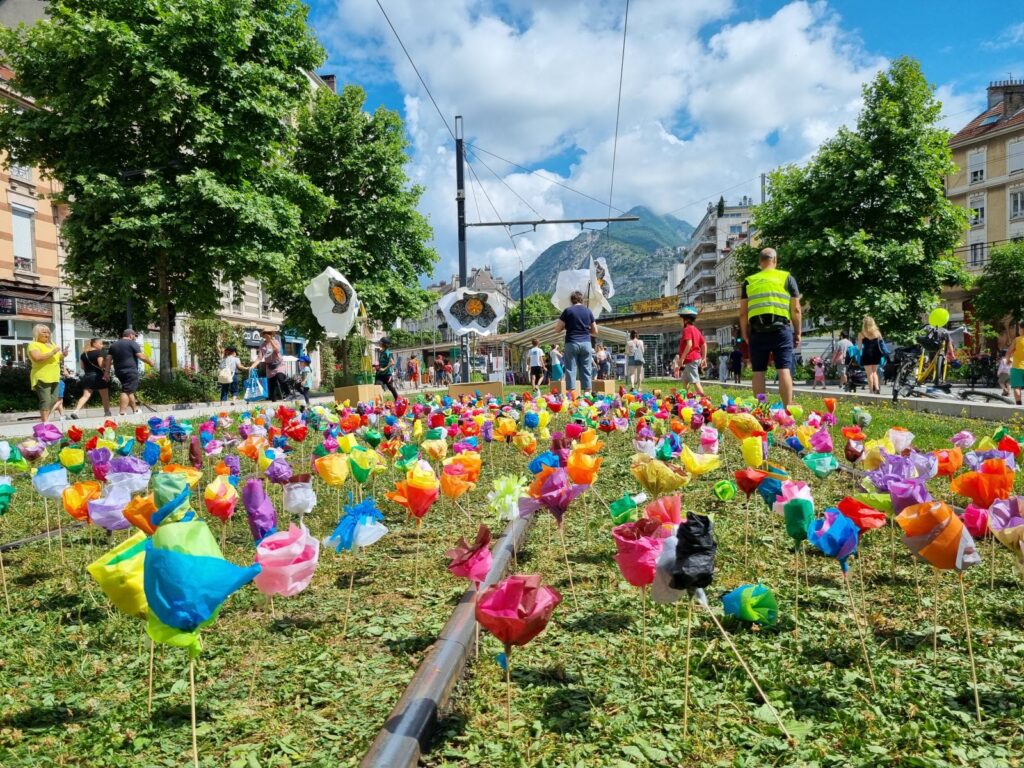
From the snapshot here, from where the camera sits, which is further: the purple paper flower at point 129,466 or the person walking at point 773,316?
the person walking at point 773,316

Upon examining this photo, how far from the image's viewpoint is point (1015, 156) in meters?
40.4

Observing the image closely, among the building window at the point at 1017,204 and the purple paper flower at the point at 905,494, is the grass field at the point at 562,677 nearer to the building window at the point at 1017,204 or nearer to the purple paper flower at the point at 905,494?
the purple paper flower at the point at 905,494

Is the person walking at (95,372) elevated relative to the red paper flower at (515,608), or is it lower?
elevated

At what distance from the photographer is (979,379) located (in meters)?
20.0

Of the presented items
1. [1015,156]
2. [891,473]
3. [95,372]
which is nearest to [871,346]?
[891,473]

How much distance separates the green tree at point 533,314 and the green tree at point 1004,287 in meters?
61.8

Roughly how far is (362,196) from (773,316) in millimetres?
23267

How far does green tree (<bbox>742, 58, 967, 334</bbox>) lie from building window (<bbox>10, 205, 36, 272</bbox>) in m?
28.6

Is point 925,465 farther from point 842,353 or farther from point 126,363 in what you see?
point 842,353

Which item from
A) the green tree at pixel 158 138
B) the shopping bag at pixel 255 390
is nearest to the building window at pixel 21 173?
the green tree at pixel 158 138

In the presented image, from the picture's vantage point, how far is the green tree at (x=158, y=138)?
54.8 feet

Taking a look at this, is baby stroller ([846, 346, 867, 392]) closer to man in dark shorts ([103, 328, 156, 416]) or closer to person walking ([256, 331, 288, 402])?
person walking ([256, 331, 288, 402])

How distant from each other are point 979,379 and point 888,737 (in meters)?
22.4

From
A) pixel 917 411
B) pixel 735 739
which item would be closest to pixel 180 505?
pixel 735 739
